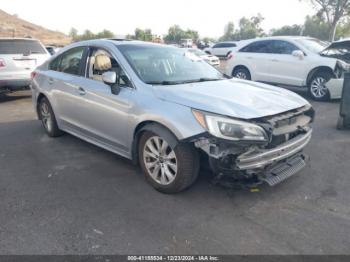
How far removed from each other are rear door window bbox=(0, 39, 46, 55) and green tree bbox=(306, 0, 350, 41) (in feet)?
94.6

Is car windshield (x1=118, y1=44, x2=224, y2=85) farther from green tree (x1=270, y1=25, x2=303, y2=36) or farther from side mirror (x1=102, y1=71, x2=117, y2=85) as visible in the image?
green tree (x1=270, y1=25, x2=303, y2=36)

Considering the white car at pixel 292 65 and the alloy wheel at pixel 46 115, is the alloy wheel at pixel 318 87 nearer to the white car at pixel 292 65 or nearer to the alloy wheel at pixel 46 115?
the white car at pixel 292 65

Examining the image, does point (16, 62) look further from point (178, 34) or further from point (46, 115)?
point (178, 34)

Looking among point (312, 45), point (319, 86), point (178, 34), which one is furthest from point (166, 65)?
point (178, 34)

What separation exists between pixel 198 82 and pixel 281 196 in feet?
5.60

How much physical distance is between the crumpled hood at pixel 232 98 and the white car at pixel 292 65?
16.8 feet

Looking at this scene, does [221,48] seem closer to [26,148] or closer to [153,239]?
[26,148]

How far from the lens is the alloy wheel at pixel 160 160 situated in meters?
3.69

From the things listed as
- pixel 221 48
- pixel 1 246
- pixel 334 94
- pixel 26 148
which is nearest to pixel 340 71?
pixel 334 94

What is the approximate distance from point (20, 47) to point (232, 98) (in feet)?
26.4

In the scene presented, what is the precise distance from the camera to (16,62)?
931 cm

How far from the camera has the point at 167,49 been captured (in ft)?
16.4

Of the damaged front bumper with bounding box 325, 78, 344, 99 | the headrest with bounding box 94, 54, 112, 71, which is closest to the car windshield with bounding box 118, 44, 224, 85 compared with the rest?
the headrest with bounding box 94, 54, 112, 71

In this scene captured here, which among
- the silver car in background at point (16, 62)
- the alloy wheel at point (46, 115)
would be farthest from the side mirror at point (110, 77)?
the silver car in background at point (16, 62)
